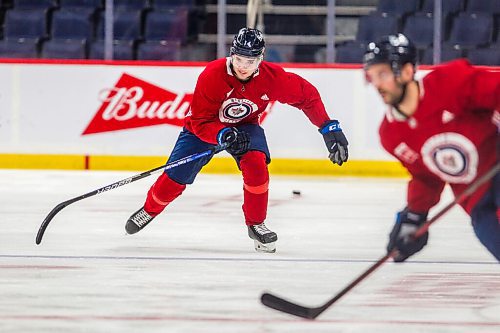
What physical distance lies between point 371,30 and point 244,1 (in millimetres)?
978

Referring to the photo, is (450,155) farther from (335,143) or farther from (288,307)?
(335,143)

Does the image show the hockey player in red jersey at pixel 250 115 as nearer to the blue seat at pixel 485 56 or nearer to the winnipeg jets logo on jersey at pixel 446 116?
the winnipeg jets logo on jersey at pixel 446 116

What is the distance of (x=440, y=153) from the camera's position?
2986mm

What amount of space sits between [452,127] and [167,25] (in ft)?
20.3

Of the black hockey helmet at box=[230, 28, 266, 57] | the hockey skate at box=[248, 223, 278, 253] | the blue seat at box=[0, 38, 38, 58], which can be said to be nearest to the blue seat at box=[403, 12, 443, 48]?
the blue seat at box=[0, 38, 38, 58]

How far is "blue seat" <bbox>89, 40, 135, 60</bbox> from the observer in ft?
27.7

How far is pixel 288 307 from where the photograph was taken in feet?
10.8

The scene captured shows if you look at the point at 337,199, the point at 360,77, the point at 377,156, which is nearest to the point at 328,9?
the point at 360,77

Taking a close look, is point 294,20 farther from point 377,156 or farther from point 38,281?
point 38,281

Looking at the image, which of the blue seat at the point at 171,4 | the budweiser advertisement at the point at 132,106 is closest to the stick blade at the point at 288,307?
the budweiser advertisement at the point at 132,106

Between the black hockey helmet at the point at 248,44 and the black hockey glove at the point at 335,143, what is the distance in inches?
17.7

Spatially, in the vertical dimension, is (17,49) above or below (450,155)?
below

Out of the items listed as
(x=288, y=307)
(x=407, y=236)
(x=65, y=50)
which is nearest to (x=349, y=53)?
(x=65, y=50)

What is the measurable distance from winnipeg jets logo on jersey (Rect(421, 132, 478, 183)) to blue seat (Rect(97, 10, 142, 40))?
19.3 feet
